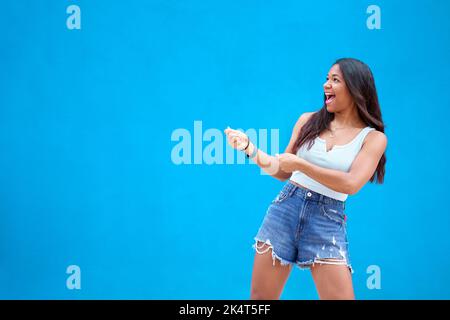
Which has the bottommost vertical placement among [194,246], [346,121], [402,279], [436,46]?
[402,279]

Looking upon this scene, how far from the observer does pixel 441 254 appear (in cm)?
333

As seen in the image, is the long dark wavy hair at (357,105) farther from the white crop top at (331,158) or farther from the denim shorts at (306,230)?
the denim shorts at (306,230)

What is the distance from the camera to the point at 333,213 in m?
2.00

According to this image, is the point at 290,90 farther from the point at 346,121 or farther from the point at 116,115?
A: the point at 346,121

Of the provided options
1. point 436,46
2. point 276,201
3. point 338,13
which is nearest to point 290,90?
point 338,13

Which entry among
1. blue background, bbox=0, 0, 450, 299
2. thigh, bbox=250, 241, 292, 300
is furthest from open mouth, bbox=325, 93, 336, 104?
blue background, bbox=0, 0, 450, 299

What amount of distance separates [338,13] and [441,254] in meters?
1.41

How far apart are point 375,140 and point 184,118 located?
4.81ft

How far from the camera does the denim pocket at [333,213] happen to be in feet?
6.52

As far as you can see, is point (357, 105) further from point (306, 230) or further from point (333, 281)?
point (333, 281)

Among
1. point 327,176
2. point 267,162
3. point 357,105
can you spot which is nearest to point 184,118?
point 267,162

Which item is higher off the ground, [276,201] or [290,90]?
[290,90]

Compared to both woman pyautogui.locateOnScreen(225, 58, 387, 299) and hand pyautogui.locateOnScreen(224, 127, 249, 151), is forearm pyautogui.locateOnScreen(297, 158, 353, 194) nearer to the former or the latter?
woman pyautogui.locateOnScreen(225, 58, 387, 299)

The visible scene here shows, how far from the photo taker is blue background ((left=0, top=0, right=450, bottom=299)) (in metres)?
3.28
